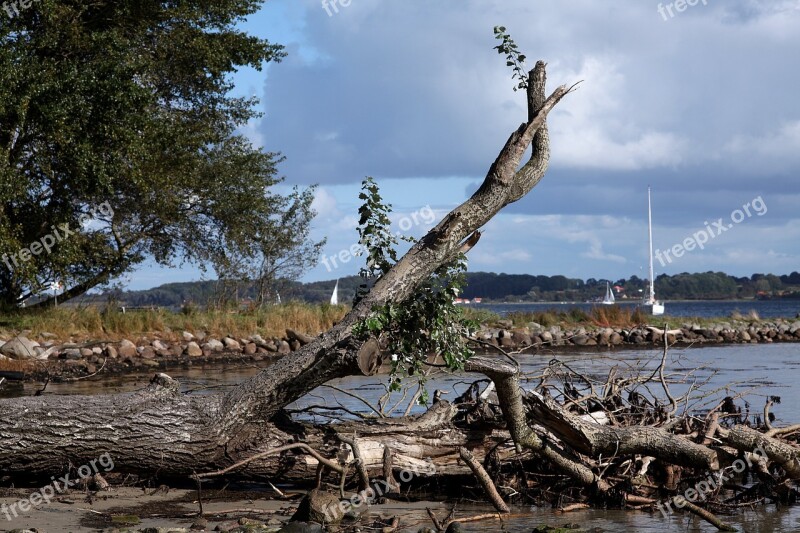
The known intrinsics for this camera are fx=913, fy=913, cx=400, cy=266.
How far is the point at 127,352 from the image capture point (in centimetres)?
2170

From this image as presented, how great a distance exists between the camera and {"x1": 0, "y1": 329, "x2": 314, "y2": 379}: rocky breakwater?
18.9 m

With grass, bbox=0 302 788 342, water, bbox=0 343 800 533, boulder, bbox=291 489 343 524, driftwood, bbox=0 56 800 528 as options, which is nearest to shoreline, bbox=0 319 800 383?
grass, bbox=0 302 788 342

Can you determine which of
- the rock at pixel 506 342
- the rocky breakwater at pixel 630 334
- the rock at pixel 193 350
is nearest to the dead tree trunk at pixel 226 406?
the rock at pixel 193 350

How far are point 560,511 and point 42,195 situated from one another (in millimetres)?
17244

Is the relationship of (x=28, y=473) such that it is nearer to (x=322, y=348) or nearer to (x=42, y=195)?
(x=322, y=348)

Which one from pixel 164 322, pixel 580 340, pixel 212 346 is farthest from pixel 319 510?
pixel 580 340

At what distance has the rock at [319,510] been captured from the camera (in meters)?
6.67

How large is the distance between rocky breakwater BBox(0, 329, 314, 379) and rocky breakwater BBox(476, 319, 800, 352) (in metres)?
7.11

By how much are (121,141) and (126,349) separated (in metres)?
5.12

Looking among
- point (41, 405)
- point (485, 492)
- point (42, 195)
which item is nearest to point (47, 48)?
Result: point (42, 195)

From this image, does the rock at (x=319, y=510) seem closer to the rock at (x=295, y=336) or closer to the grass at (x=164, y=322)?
the grass at (x=164, y=322)

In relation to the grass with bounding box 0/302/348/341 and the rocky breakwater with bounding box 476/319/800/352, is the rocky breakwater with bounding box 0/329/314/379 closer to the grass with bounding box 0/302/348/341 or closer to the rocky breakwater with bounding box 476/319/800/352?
the grass with bounding box 0/302/348/341

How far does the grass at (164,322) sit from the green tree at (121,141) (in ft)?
3.18

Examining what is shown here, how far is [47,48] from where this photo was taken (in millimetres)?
20344
